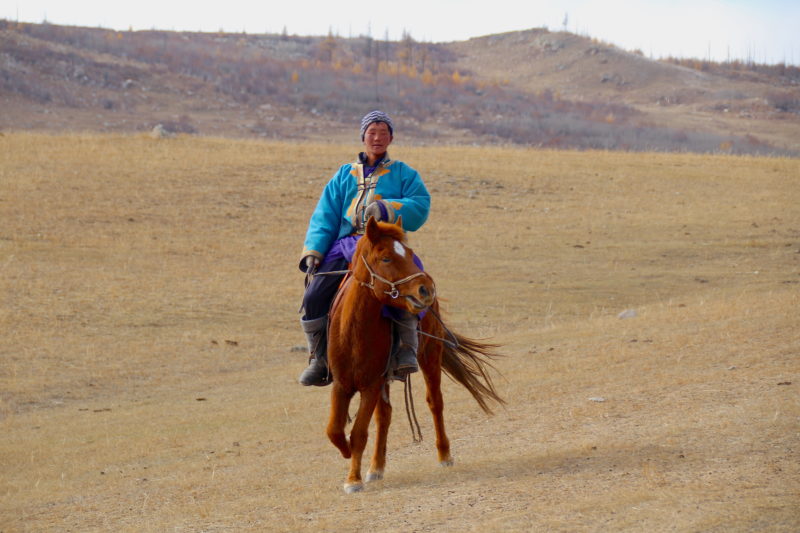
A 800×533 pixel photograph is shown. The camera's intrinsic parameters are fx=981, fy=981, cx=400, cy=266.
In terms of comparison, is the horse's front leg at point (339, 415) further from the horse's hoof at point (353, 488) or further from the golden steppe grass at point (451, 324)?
the golden steppe grass at point (451, 324)

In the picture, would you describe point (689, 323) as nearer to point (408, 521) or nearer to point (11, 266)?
point (408, 521)

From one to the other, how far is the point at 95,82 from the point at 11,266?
3636 centimetres

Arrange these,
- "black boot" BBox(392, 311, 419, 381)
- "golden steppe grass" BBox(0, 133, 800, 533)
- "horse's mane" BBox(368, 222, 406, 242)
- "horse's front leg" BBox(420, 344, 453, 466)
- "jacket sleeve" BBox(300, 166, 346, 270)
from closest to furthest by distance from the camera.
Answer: "horse's mane" BBox(368, 222, 406, 242) → "golden steppe grass" BBox(0, 133, 800, 533) → "black boot" BBox(392, 311, 419, 381) → "jacket sleeve" BBox(300, 166, 346, 270) → "horse's front leg" BBox(420, 344, 453, 466)

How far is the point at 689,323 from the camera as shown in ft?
36.5

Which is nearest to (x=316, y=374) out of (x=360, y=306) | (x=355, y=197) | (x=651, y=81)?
(x=360, y=306)

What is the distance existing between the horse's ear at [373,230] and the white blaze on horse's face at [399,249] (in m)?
0.13

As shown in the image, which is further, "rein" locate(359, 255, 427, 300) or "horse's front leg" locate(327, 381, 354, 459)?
"horse's front leg" locate(327, 381, 354, 459)

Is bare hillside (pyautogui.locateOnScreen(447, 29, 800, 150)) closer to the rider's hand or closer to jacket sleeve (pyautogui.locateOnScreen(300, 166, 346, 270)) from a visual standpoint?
jacket sleeve (pyautogui.locateOnScreen(300, 166, 346, 270))

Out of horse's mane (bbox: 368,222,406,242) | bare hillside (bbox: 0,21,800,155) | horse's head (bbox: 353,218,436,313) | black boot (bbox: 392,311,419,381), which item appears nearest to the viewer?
horse's head (bbox: 353,218,436,313)

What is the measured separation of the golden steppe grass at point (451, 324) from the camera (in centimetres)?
580

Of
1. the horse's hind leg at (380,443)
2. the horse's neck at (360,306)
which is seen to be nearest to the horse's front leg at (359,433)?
the horse's hind leg at (380,443)

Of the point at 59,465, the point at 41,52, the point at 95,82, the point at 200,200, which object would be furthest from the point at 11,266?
the point at 41,52

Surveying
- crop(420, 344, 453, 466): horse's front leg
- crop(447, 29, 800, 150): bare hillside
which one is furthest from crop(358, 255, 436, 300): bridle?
crop(447, 29, 800, 150): bare hillside

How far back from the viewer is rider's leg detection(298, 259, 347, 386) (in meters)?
6.39
